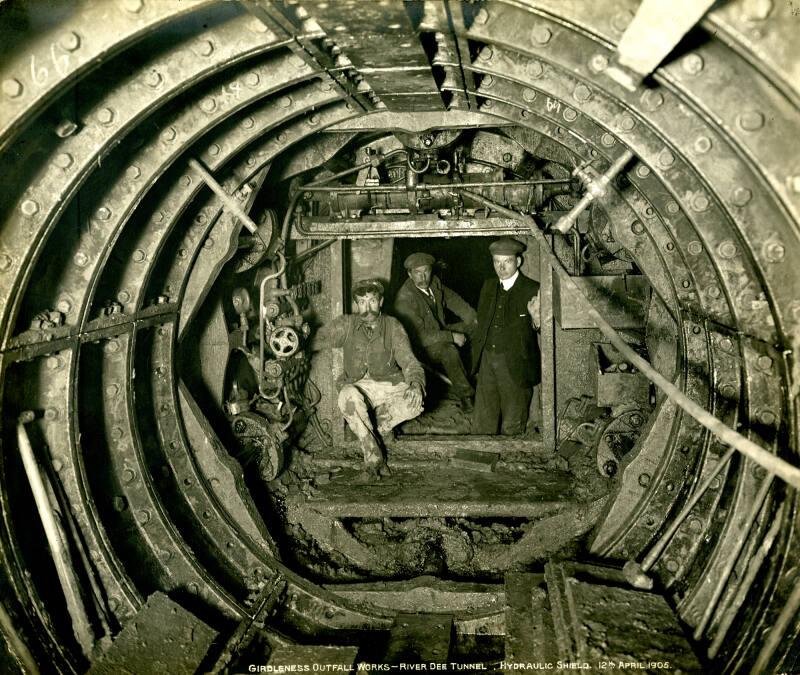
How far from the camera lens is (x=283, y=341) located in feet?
19.7

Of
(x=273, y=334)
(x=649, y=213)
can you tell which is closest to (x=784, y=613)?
(x=649, y=213)

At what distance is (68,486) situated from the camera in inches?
132

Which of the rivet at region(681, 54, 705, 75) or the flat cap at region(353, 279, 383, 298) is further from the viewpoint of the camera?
the flat cap at region(353, 279, 383, 298)

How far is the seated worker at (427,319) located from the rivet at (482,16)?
5.29 meters

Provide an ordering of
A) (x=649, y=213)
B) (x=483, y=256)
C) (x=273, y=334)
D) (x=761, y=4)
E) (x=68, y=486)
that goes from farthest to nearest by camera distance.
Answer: (x=483, y=256) < (x=273, y=334) < (x=649, y=213) < (x=68, y=486) < (x=761, y=4)

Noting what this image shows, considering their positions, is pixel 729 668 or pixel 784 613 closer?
pixel 784 613

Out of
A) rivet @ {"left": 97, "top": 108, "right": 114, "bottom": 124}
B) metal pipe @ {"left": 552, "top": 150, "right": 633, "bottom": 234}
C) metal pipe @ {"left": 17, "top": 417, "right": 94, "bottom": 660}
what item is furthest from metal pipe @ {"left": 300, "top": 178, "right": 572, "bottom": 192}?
metal pipe @ {"left": 17, "top": 417, "right": 94, "bottom": 660}

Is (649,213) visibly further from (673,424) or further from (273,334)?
(273,334)

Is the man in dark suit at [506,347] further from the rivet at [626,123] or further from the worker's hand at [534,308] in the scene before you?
the rivet at [626,123]

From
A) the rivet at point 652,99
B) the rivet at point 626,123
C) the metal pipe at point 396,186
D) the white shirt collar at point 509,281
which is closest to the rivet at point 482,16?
the rivet at point 652,99

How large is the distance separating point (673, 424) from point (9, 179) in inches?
172

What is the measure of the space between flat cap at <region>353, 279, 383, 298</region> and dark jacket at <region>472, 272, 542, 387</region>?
139cm

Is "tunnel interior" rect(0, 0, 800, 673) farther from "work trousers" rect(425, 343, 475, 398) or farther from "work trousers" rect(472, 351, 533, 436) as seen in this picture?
"work trousers" rect(425, 343, 475, 398)

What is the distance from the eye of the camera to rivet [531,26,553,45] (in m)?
2.47
